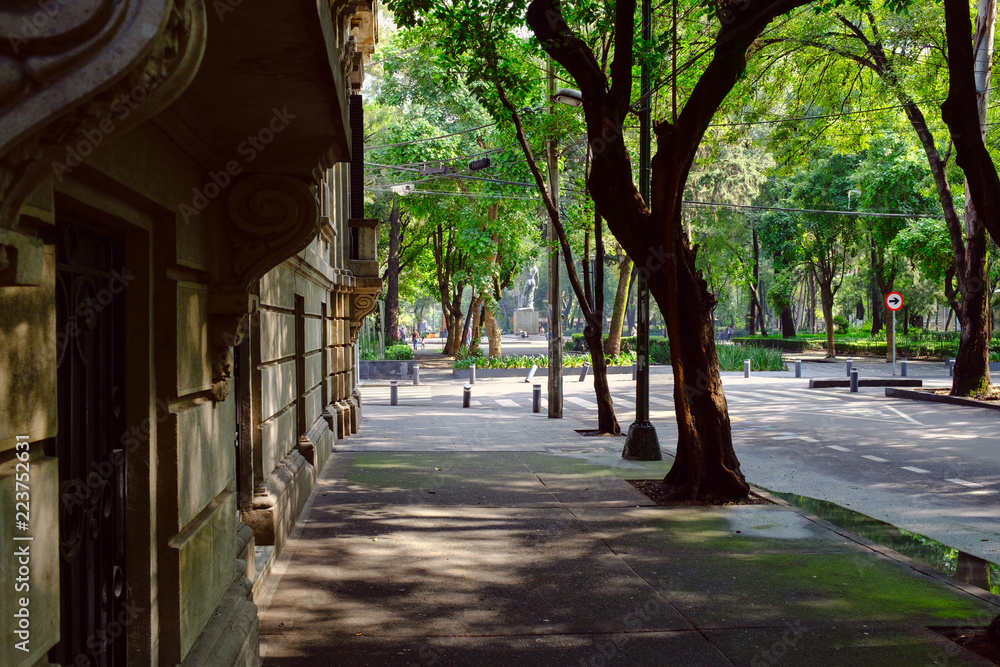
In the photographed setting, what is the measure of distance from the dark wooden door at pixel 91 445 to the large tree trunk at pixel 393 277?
33.0 m

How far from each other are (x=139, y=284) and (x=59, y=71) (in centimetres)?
195

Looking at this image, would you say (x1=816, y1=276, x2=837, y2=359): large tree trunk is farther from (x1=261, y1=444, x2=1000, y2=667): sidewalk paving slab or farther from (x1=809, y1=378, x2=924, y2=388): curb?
(x1=261, y1=444, x2=1000, y2=667): sidewalk paving slab

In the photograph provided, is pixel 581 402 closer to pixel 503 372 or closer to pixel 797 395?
pixel 797 395

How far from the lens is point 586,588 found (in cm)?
599

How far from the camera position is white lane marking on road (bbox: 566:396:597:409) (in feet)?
71.1

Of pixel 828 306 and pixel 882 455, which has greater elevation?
pixel 828 306

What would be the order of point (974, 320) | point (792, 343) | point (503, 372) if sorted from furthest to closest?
1. point (792, 343)
2. point (503, 372)
3. point (974, 320)

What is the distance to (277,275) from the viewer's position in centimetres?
768

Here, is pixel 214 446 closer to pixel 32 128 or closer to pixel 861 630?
pixel 32 128

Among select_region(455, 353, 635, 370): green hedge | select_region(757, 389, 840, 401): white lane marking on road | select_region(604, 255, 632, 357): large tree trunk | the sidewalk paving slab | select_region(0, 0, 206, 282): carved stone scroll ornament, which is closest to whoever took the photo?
select_region(0, 0, 206, 282): carved stone scroll ornament

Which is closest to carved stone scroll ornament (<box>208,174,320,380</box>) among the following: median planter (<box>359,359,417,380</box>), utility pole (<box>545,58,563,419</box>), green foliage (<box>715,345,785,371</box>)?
utility pole (<box>545,58,563,419</box>)

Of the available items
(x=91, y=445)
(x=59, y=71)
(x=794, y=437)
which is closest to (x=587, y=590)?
(x=91, y=445)

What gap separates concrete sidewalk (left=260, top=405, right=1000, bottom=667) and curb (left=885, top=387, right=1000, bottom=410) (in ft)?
41.7

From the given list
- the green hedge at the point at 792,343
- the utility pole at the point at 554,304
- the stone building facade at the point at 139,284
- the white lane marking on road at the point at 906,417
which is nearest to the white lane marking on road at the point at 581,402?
the utility pole at the point at 554,304
